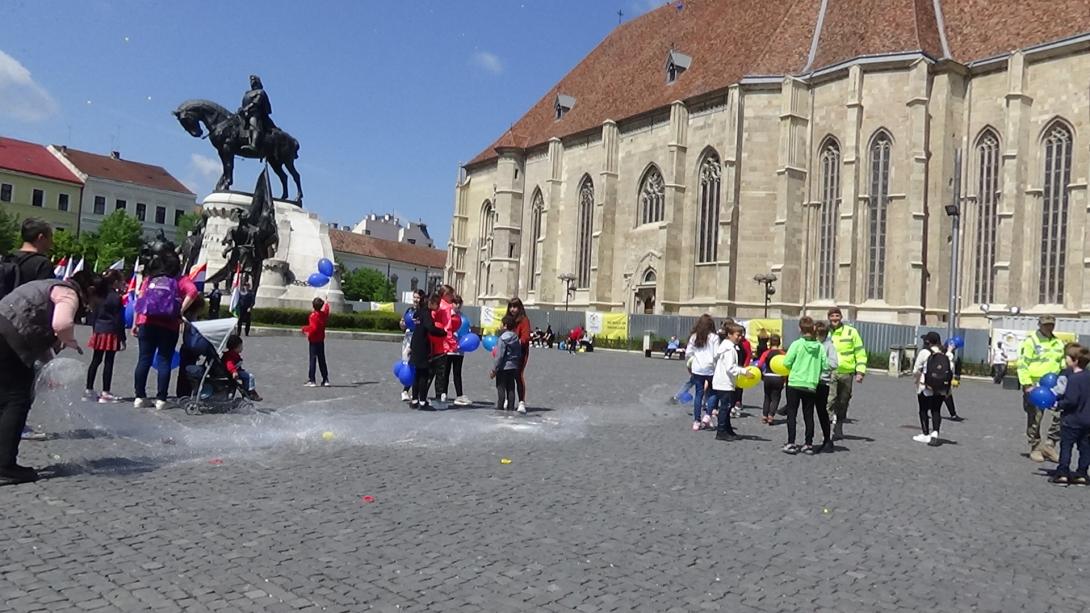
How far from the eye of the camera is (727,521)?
6.19 meters

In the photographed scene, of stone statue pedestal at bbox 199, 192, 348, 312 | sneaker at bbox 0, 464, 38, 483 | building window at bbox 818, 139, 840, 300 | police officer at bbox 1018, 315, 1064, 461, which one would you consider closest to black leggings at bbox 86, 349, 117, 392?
sneaker at bbox 0, 464, 38, 483

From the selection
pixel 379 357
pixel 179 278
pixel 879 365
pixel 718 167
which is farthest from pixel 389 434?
pixel 718 167

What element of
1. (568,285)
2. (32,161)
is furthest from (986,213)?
(32,161)

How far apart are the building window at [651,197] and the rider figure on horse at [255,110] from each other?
2235 centimetres

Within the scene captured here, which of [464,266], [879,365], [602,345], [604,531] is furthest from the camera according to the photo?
[464,266]

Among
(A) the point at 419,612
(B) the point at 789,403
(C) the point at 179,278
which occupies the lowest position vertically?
(A) the point at 419,612

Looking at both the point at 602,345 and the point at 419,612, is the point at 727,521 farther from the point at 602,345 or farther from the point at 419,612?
the point at 602,345

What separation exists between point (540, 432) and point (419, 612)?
20.4 feet

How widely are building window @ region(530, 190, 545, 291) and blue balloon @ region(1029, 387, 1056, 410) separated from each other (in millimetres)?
45054

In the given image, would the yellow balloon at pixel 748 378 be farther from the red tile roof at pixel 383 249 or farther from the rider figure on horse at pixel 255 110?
the red tile roof at pixel 383 249

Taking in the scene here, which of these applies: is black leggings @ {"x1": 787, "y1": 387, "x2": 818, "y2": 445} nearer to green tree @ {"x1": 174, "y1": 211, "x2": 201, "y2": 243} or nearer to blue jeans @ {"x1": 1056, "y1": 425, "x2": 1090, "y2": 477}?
blue jeans @ {"x1": 1056, "y1": 425, "x2": 1090, "y2": 477}

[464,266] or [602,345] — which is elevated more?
[464,266]

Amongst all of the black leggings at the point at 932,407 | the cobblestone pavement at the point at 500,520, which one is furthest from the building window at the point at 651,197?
the cobblestone pavement at the point at 500,520

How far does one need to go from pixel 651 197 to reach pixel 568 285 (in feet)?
24.7
